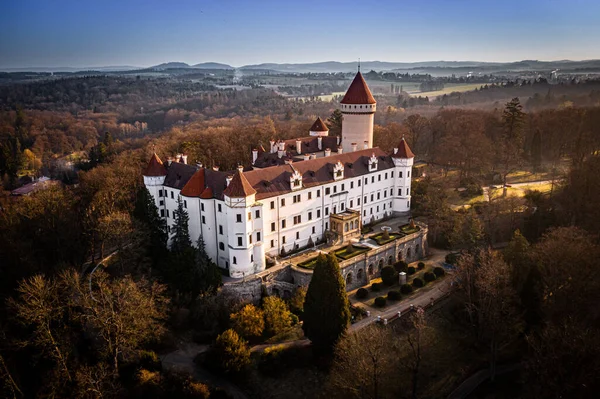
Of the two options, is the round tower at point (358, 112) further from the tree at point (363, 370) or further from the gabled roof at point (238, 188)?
the tree at point (363, 370)

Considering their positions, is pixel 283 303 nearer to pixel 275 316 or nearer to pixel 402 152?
pixel 275 316

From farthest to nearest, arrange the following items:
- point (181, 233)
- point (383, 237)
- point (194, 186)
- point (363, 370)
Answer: point (383, 237)
point (194, 186)
point (181, 233)
point (363, 370)

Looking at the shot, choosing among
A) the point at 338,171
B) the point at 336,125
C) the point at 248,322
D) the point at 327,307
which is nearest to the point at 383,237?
the point at 338,171

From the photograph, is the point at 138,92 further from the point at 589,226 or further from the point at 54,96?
the point at 589,226

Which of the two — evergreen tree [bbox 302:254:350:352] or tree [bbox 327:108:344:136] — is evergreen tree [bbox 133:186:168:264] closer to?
evergreen tree [bbox 302:254:350:352]

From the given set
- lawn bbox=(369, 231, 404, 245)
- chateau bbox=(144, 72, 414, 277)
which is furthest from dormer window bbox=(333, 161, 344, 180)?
lawn bbox=(369, 231, 404, 245)
